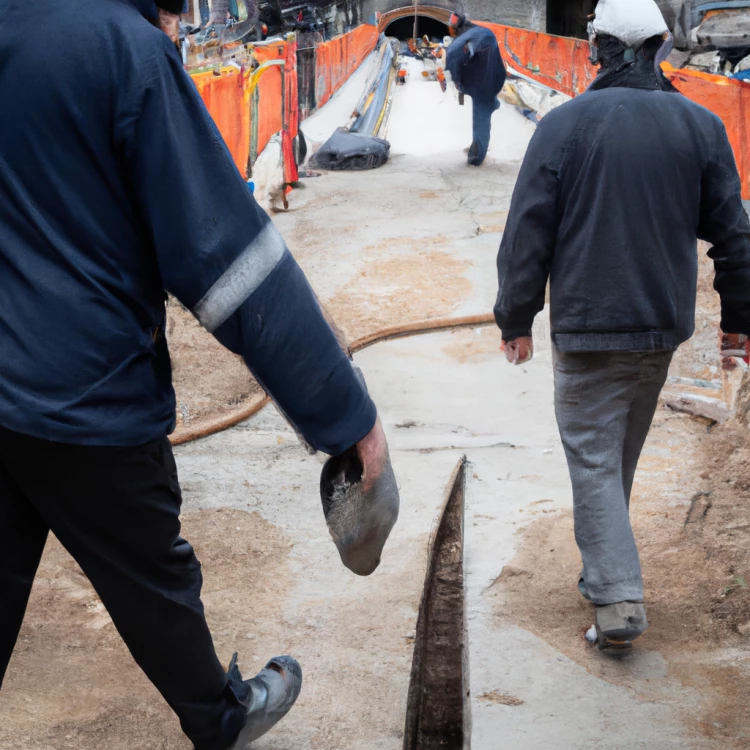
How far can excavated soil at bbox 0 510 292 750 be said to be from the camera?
7.52 ft

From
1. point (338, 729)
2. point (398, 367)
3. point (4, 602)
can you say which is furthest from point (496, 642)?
point (398, 367)

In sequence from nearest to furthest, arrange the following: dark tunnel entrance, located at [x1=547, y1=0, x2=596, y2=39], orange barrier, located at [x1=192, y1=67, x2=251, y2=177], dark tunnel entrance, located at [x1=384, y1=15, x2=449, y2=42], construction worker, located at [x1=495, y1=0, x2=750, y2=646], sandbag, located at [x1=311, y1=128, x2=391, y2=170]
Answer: construction worker, located at [x1=495, y1=0, x2=750, y2=646], orange barrier, located at [x1=192, y1=67, x2=251, y2=177], sandbag, located at [x1=311, y1=128, x2=391, y2=170], dark tunnel entrance, located at [x1=547, y1=0, x2=596, y2=39], dark tunnel entrance, located at [x1=384, y1=15, x2=449, y2=42]

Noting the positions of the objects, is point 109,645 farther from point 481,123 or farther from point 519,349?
point 481,123

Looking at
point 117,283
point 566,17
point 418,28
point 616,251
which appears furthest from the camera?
point 418,28

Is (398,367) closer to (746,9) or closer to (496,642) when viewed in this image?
(496,642)

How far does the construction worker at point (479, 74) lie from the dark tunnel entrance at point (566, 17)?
2538cm

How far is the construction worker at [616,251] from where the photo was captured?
96.7 inches

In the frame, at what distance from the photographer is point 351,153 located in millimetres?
11797

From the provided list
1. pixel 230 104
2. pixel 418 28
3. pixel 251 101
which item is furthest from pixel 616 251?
pixel 418 28

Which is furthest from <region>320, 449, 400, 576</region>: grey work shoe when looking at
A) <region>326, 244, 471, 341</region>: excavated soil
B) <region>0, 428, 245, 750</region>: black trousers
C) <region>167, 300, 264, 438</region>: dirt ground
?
<region>326, 244, 471, 341</region>: excavated soil

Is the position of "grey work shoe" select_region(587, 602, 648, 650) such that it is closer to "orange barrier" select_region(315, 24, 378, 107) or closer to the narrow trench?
the narrow trench

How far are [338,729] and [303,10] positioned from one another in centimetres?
2741

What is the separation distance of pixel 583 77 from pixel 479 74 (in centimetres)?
810

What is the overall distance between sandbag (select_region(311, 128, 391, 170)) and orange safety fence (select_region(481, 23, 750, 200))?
2570 millimetres
